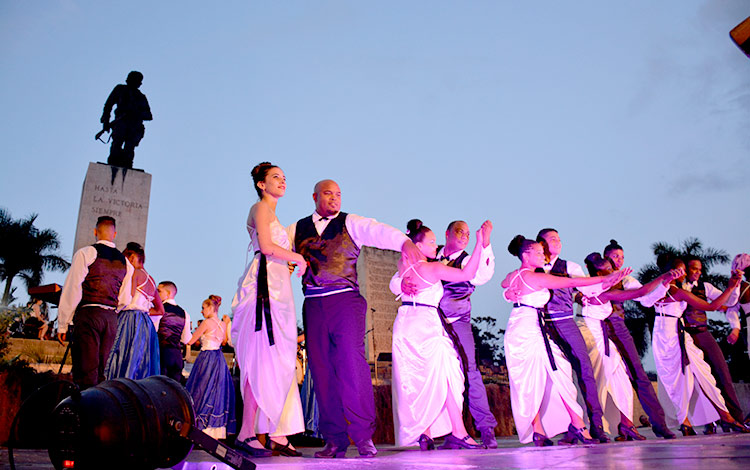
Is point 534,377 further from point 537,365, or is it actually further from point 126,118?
point 126,118

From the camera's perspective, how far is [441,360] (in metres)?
4.81

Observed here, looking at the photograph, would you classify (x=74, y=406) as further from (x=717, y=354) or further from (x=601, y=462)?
(x=717, y=354)

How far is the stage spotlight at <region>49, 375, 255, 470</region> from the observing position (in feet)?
6.91

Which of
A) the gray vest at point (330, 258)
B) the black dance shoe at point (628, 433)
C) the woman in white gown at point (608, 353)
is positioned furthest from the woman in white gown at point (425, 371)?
the woman in white gown at point (608, 353)

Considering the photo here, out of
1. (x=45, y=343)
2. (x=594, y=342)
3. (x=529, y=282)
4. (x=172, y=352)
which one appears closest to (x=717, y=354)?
(x=594, y=342)

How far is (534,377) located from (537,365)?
110 millimetres

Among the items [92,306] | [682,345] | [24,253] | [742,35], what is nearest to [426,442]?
[92,306]

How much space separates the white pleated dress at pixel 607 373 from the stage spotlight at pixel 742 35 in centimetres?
461

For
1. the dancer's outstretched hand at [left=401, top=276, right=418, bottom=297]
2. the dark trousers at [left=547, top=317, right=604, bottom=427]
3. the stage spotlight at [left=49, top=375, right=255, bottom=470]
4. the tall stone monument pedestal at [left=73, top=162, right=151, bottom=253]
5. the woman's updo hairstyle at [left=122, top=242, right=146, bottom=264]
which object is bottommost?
the stage spotlight at [left=49, top=375, right=255, bottom=470]

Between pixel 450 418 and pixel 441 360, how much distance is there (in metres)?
0.48

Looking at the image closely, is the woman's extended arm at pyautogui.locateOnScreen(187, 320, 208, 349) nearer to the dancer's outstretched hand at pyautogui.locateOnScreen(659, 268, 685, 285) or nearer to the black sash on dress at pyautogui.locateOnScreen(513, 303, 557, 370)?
the black sash on dress at pyautogui.locateOnScreen(513, 303, 557, 370)

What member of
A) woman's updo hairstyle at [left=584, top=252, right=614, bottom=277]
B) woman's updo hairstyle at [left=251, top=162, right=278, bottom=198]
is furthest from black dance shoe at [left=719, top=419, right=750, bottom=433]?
woman's updo hairstyle at [left=251, top=162, right=278, bottom=198]

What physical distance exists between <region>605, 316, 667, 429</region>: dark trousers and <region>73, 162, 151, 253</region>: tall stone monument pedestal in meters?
6.87

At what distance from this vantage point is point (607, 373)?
19.9ft
